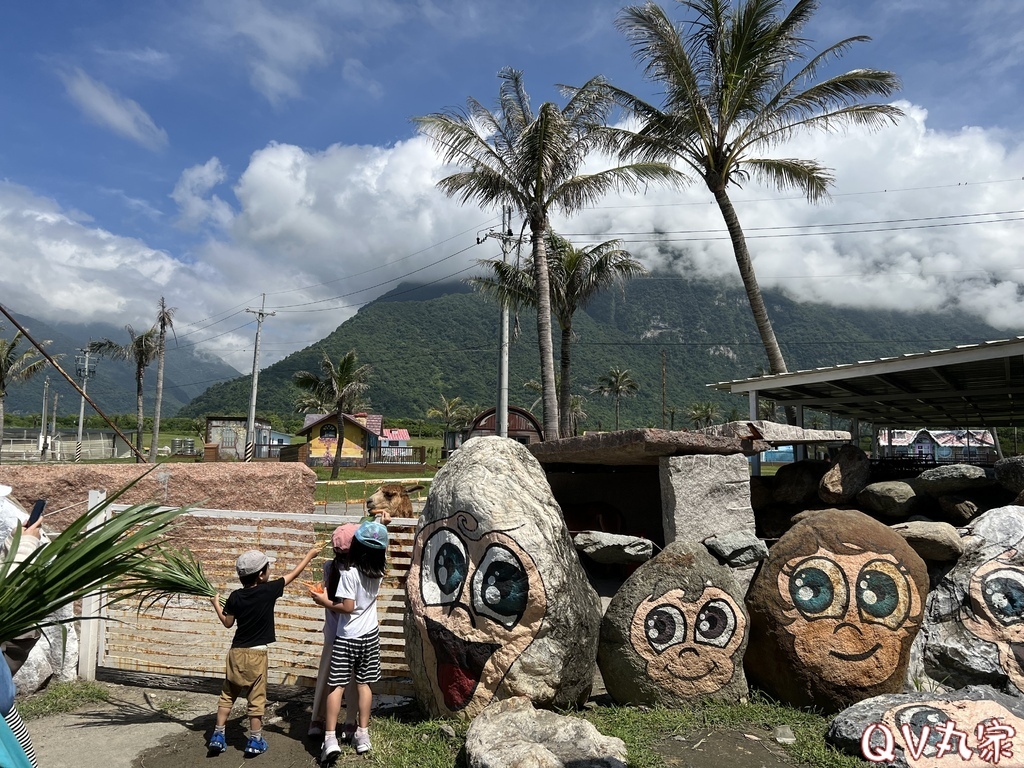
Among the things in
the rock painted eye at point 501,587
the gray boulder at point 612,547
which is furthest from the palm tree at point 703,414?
the rock painted eye at point 501,587

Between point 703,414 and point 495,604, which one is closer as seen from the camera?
point 495,604

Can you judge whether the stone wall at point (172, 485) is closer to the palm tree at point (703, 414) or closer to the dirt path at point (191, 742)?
the dirt path at point (191, 742)

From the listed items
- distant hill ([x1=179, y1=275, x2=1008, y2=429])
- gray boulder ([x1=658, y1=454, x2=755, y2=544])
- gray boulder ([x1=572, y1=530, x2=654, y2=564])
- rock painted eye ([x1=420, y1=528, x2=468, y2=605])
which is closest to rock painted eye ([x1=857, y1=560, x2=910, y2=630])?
gray boulder ([x1=658, y1=454, x2=755, y2=544])

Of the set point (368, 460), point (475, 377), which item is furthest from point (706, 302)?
point (368, 460)

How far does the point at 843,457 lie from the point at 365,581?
266 inches

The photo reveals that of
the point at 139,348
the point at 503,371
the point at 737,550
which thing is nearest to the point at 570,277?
the point at 503,371

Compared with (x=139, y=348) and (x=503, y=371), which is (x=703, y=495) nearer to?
(x=503, y=371)

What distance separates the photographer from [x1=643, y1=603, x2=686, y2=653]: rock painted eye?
511 cm

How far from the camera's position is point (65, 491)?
22.9 feet

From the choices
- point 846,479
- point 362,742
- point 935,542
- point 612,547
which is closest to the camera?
point 362,742

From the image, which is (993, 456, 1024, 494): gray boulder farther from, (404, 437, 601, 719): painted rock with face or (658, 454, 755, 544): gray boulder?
(404, 437, 601, 719): painted rock with face

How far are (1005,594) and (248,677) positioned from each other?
5548mm

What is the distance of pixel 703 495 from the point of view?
7.82m

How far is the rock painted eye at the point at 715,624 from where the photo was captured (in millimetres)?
5113
